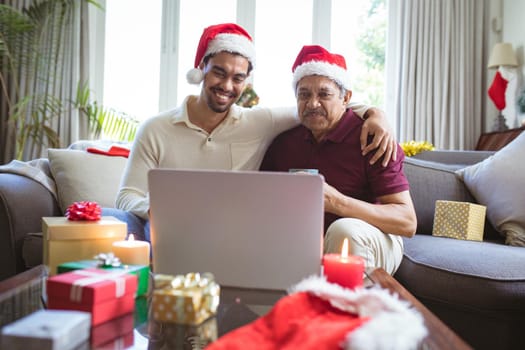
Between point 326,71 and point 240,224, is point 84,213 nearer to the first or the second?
point 240,224

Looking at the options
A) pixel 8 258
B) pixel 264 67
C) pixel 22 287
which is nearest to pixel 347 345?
pixel 22 287

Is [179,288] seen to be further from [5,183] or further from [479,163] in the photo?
[479,163]

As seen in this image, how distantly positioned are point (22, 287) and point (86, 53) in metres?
3.18

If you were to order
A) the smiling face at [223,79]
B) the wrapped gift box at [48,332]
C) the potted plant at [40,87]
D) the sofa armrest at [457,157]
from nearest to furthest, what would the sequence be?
the wrapped gift box at [48,332] → the smiling face at [223,79] → the sofa armrest at [457,157] → the potted plant at [40,87]

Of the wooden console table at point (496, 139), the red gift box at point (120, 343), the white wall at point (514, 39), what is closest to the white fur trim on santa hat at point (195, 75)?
the red gift box at point (120, 343)

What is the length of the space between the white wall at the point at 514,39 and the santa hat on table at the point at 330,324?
348 centimetres

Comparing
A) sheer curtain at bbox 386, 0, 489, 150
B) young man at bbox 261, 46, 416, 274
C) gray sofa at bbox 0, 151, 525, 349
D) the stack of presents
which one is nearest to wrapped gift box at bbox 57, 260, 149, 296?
the stack of presents

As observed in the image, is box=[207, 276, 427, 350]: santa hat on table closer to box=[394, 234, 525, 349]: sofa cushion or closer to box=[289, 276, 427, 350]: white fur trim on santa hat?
box=[289, 276, 427, 350]: white fur trim on santa hat

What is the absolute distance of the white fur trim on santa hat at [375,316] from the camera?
0.64m

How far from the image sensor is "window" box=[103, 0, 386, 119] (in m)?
4.05

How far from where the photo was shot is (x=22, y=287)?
39.8 inches

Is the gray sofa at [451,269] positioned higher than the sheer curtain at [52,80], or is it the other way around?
the sheer curtain at [52,80]

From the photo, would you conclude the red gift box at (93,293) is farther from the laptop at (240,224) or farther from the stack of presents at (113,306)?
the laptop at (240,224)

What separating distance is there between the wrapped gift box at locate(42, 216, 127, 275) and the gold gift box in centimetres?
33
